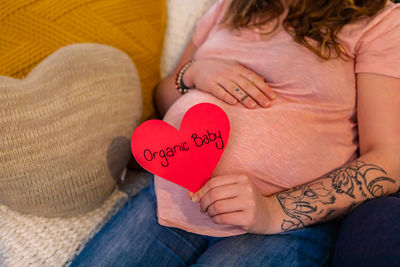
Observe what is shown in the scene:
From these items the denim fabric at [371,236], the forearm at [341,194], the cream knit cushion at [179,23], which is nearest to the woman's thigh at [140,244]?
the forearm at [341,194]

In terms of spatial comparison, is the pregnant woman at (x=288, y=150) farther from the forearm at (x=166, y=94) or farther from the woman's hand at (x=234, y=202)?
the forearm at (x=166, y=94)

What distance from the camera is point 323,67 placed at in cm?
70

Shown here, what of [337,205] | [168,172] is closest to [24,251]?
[168,172]

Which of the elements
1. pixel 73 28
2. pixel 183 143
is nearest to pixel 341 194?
pixel 183 143

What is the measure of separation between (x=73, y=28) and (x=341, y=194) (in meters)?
0.76

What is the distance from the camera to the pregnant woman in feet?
2.06

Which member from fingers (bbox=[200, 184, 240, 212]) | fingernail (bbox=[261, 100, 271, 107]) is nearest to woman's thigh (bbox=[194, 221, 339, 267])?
fingers (bbox=[200, 184, 240, 212])

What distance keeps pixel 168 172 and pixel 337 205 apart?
0.36 metres

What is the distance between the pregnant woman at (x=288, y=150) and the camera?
2.06ft

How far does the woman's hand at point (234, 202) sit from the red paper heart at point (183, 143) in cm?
5

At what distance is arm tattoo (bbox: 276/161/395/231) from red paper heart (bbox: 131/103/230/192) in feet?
0.62

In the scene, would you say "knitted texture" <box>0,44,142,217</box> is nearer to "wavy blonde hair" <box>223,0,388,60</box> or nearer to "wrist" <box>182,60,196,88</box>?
"wrist" <box>182,60,196,88</box>

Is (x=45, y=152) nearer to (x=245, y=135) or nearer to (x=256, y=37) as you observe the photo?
(x=245, y=135)

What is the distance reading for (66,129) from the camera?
0.66 m
